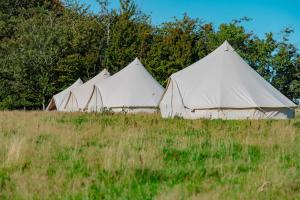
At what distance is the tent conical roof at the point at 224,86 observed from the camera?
2589 centimetres

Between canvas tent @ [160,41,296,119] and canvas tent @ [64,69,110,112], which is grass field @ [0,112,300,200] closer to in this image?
canvas tent @ [160,41,296,119]

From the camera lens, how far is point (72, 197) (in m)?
6.50

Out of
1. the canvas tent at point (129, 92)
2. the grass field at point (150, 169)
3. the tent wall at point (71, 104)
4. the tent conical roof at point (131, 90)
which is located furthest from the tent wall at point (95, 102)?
the grass field at point (150, 169)

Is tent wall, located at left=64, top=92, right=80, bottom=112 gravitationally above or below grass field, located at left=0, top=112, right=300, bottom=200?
above

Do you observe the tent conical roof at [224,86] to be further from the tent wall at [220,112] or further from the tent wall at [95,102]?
the tent wall at [95,102]

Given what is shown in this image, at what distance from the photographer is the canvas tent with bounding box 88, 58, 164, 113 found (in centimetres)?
3459

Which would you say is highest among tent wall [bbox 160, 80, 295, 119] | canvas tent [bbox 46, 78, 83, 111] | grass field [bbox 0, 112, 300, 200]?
canvas tent [bbox 46, 78, 83, 111]

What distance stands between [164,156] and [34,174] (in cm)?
249

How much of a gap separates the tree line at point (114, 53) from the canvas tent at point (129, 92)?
11.8m

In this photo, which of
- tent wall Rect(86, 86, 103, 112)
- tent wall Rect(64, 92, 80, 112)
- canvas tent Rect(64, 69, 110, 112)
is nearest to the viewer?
tent wall Rect(86, 86, 103, 112)

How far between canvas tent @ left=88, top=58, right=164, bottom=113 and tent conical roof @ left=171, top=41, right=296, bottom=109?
246 inches

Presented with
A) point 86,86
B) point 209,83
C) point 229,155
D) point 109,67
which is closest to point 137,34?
point 109,67

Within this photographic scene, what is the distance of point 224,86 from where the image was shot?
26.5m

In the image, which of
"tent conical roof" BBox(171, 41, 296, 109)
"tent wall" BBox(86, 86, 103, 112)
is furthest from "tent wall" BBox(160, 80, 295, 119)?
"tent wall" BBox(86, 86, 103, 112)
